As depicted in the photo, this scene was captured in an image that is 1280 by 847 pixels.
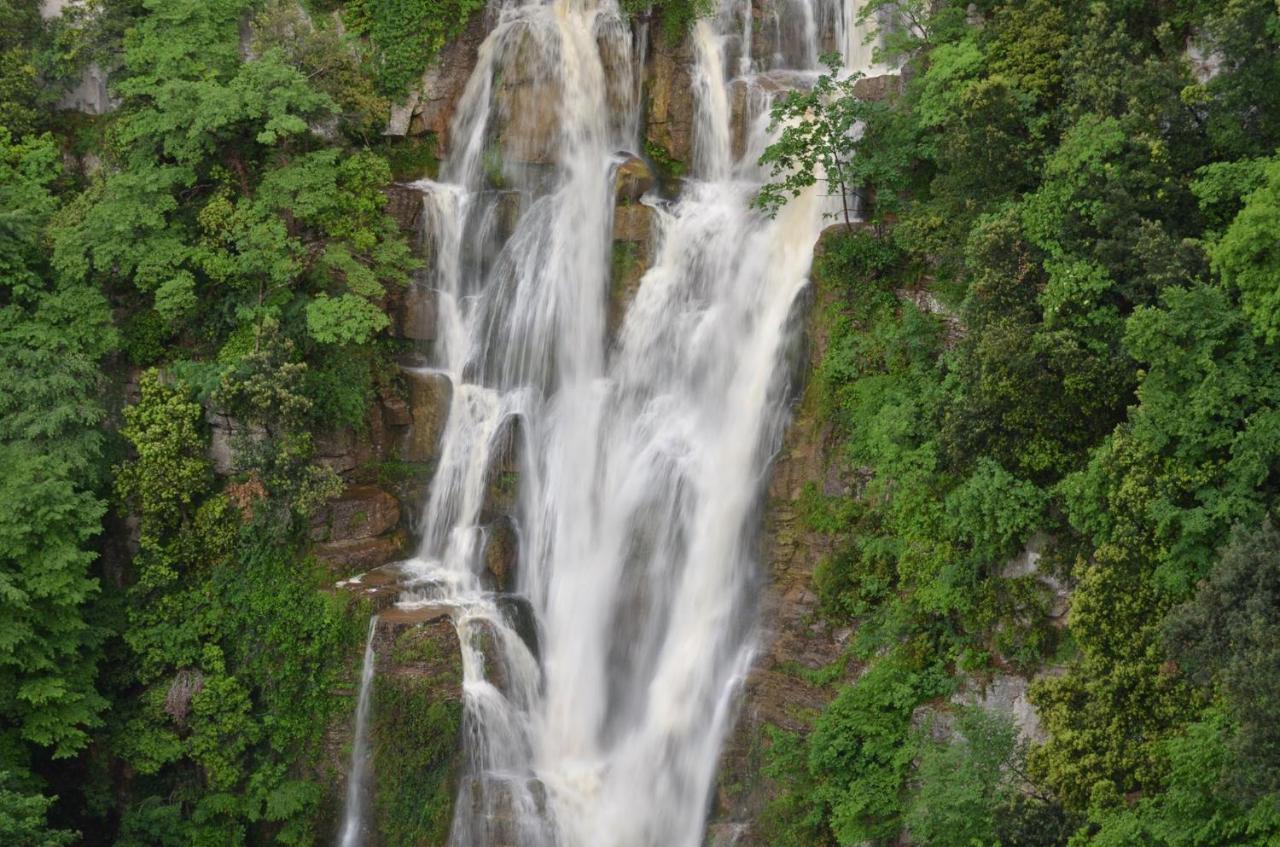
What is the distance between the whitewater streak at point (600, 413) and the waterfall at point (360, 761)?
1.40m

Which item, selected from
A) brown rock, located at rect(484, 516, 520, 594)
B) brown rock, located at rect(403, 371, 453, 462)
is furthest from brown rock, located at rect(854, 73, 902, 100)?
brown rock, located at rect(484, 516, 520, 594)

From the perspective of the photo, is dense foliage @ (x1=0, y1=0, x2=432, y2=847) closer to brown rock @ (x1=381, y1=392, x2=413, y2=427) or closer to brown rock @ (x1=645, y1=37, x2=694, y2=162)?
brown rock @ (x1=381, y1=392, x2=413, y2=427)

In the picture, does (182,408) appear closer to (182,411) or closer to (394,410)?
(182,411)

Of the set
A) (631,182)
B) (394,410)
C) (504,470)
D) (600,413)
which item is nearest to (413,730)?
(504,470)

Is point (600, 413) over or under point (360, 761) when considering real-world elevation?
over

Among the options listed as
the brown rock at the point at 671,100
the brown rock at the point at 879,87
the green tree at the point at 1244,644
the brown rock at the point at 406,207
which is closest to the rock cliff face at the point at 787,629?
the brown rock at the point at 879,87

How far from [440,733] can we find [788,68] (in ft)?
47.9

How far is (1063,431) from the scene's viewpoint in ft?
61.6

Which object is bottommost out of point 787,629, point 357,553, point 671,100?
point 787,629

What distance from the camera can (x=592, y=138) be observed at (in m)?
28.0

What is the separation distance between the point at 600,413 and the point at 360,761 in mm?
7293

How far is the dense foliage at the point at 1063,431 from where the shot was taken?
16266 millimetres

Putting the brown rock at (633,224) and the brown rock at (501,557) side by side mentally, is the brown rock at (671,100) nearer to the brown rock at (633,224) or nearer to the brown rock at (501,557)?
the brown rock at (633,224)

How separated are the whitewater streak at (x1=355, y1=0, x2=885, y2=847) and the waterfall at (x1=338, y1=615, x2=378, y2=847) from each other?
1405 mm
